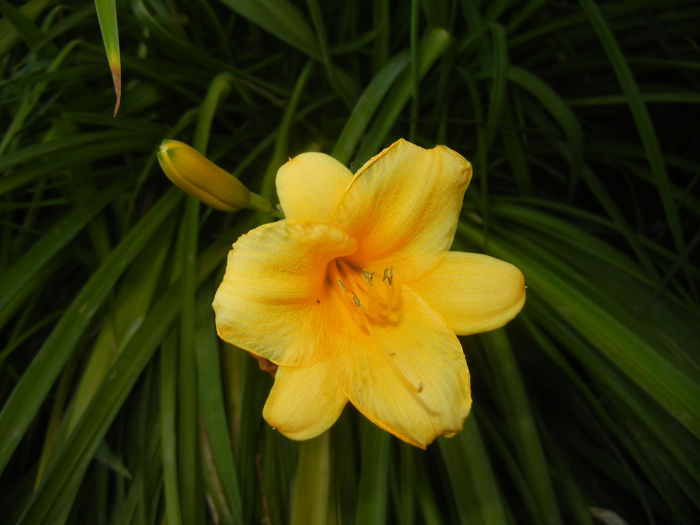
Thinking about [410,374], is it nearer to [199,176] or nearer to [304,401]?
[304,401]

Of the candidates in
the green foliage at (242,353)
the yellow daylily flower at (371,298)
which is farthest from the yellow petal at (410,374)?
the green foliage at (242,353)

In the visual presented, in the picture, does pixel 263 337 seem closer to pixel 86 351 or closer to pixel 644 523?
pixel 86 351

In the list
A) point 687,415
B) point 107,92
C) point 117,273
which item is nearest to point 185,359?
point 117,273

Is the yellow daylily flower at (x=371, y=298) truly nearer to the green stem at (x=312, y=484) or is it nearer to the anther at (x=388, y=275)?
the anther at (x=388, y=275)

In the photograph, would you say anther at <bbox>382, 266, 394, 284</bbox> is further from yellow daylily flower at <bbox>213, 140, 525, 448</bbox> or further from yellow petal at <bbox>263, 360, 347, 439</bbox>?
yellow petal at <bbox>263, 360, 347, 439</bbox>

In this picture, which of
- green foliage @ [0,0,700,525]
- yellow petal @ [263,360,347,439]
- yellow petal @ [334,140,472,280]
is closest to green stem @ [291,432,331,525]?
green foliage @ [0,0,700,525]
